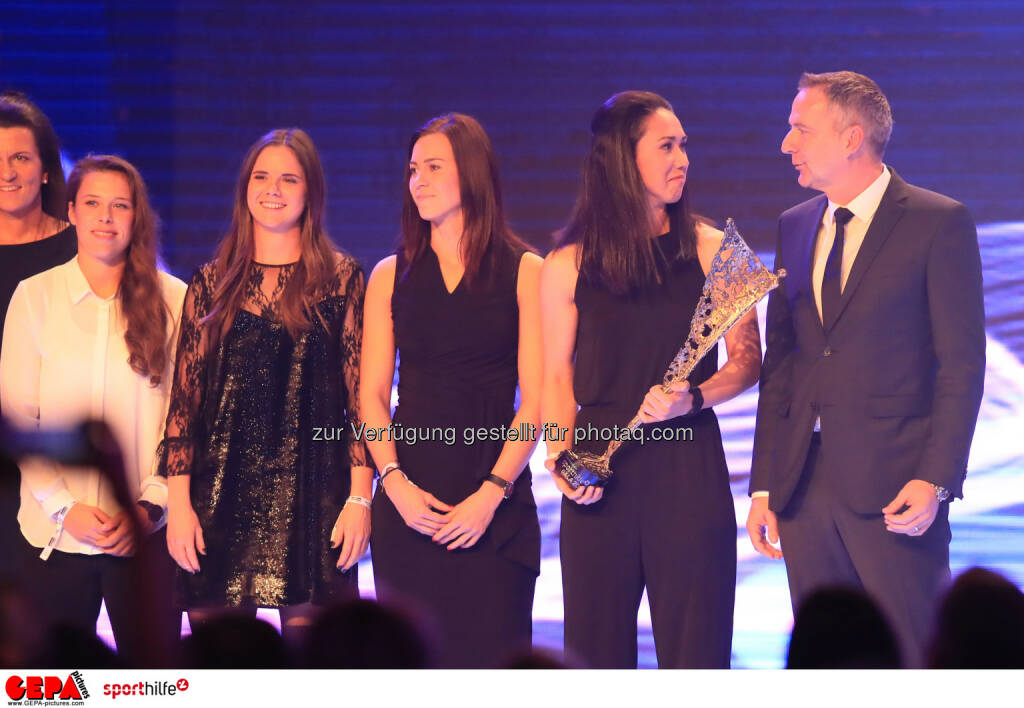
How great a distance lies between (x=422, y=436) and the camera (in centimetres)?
350

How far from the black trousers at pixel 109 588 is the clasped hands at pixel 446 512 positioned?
0.70 meters

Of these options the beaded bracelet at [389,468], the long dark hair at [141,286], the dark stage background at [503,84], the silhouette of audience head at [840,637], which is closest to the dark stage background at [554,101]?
the dark stage background at [503,84]

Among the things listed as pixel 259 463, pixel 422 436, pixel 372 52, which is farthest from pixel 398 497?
pixel 372 52

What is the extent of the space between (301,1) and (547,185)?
1143 millimetres

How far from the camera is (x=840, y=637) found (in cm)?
204

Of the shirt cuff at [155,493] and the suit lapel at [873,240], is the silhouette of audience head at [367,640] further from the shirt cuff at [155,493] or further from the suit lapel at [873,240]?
the suit lapel at [873,240]

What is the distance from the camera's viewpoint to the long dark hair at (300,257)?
3.49 metres

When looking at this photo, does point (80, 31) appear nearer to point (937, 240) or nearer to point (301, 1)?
point (301, 1)

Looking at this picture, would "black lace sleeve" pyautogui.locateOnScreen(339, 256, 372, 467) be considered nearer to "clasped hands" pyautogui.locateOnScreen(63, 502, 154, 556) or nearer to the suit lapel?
"clasped hands" pyautogui.locateOnScreen(63, 502, 154, 556)

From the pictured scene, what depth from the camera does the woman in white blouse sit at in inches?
138

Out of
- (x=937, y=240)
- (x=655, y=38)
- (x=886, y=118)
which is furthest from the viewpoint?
(x=655, y=38)

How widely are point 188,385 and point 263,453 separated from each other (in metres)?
0.29
